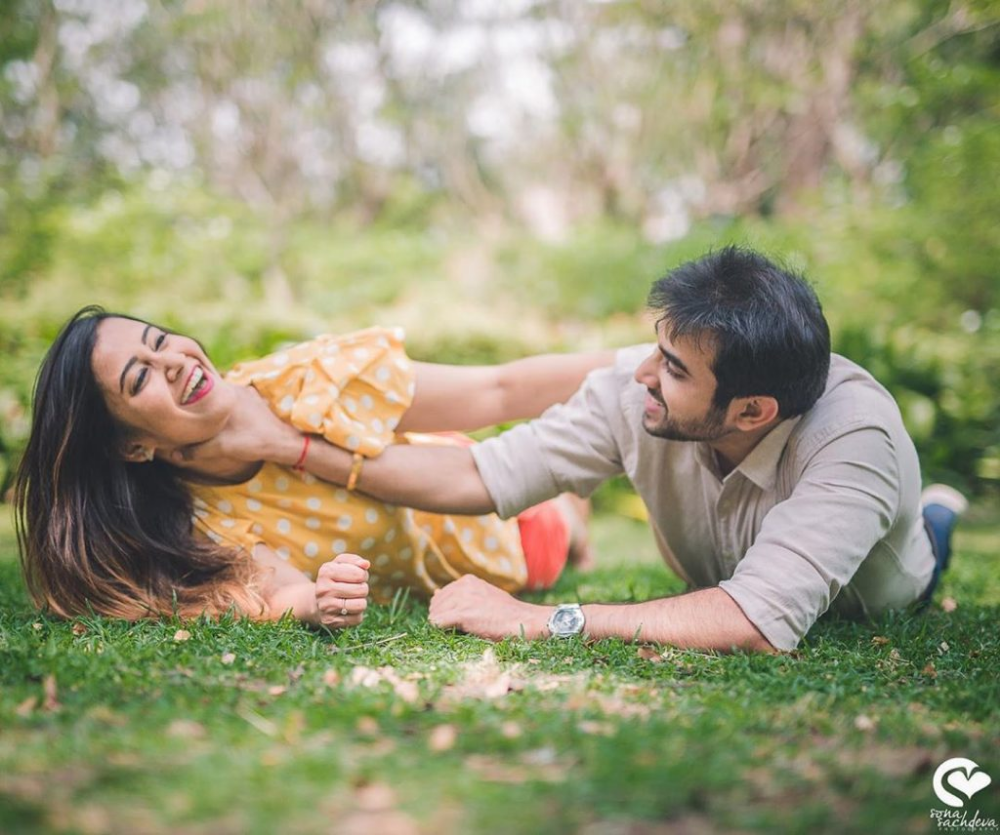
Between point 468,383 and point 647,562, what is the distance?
2004mm

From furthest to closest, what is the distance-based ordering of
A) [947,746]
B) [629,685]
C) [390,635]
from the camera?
[390,635] < [629,685] < [947,746]

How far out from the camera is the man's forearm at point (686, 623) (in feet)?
8.52

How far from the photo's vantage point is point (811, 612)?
2.60m

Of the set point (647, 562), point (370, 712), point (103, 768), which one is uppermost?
point (103, 768)

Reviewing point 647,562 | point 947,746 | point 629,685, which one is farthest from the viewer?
point 647,562

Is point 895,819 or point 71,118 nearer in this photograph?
point 895,819

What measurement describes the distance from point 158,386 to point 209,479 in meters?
0.52

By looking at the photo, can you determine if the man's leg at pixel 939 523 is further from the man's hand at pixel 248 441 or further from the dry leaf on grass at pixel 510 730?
the man's hand at pixel 248 441

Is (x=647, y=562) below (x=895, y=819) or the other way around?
below

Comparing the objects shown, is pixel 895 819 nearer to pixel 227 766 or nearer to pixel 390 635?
pixel 227 766

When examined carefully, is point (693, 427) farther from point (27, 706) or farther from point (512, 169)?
point (512, 169)

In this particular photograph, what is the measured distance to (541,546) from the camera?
404 centimetres

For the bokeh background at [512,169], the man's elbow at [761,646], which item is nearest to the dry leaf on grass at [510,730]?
the man's elbow at [761,646]

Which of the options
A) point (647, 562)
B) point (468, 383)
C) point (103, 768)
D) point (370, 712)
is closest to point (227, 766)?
point (103, 768)
